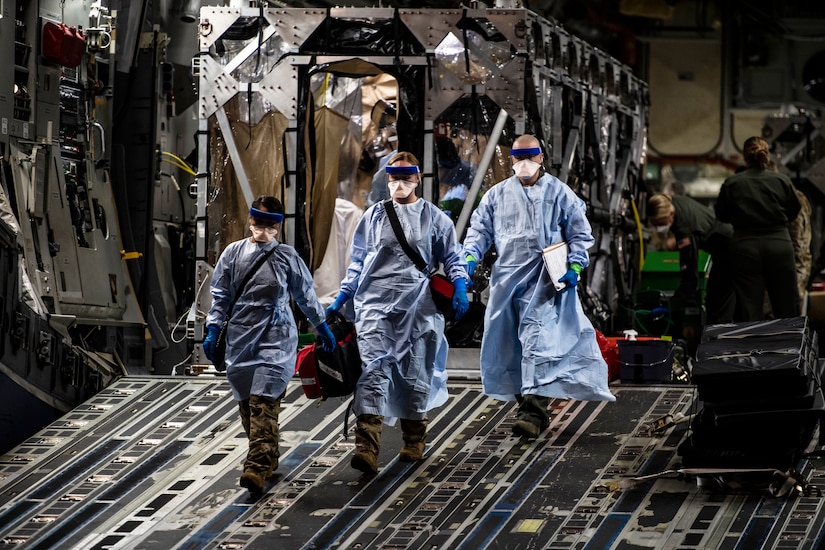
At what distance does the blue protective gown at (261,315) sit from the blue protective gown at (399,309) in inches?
14.6

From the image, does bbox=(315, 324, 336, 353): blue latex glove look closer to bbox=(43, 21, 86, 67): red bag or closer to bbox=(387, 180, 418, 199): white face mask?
bbox=(387, 180, 418, 199): white face mask

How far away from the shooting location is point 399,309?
25.3 ft

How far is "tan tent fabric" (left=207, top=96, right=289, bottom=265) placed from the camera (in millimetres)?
10789

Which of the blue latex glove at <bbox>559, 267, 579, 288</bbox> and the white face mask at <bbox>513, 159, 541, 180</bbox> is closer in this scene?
the blue latex glove at <bbox>559, 267, 579, 288</bbox>

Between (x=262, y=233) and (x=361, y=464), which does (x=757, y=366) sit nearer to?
(x=361, y=464)

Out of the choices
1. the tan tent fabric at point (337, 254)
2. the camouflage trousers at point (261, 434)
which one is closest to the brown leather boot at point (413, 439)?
the camouflage trousers at point (261, 434)

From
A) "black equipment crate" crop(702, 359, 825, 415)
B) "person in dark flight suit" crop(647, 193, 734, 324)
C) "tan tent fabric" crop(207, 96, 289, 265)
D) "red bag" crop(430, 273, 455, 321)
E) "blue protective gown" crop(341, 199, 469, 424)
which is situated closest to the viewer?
"black equipment crate" crop(702, 359, 825, 415)

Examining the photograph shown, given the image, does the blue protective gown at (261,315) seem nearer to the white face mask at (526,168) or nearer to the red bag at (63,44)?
the white face mask at (526,168)

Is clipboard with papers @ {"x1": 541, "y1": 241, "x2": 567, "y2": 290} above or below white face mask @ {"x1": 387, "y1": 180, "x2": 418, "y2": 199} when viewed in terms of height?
below

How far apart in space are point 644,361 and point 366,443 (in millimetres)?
2812

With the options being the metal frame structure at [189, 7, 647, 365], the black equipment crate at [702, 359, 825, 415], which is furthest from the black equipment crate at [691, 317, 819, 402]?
the metal frame structure at [189, 7, 647, 365]

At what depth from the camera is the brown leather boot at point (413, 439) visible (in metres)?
7.88

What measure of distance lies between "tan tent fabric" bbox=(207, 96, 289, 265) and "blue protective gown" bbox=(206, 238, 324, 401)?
3244 millimetres

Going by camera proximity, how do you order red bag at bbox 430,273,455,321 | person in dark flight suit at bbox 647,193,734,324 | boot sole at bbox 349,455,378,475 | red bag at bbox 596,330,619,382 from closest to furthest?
boot sole at bbox 349,455,378,475
red bag at bbox 430,273,455,321
red bag at bbox 596,330,619,382
person in dark flight suit at bbox 647,193,734,324
